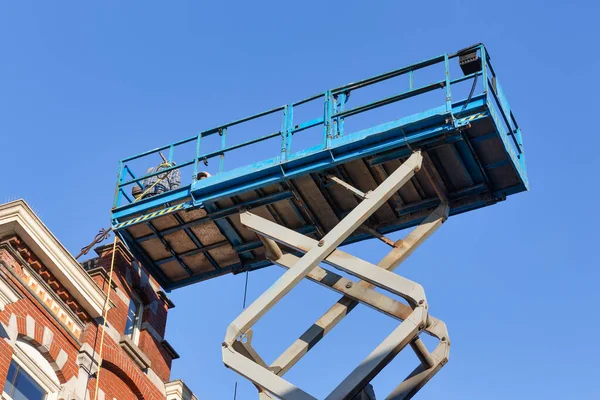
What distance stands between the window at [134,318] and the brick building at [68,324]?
2 cm

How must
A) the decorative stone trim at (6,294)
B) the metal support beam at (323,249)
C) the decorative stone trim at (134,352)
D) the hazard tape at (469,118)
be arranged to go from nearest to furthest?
the metal support beam at (323,249), the hazard tape at (469,118), the decorative stone trim at (6,294), the decorative stone trim at (134,352)

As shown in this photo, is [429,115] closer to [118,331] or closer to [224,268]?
[224,268]

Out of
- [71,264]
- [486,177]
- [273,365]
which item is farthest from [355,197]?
[71,264]

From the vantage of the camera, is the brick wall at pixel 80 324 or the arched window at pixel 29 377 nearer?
the arched window at pixel 29 377

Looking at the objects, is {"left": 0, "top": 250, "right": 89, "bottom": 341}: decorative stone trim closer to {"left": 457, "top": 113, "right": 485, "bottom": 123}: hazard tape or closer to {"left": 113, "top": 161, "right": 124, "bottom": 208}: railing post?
{"left": 113, "top": 161, "right": 124, "bottom": 208}: railing post

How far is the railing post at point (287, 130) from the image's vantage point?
20.1 metres

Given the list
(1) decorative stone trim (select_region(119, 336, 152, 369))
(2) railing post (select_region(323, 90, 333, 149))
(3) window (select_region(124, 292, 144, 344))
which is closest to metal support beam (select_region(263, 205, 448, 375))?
(2) railing post (select_region(323, 90, 333, 149))

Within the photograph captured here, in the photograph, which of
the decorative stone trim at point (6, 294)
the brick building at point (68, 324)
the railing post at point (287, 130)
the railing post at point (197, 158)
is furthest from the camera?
the railing post at point (197, 158)

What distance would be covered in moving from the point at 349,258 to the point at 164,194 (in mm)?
4822

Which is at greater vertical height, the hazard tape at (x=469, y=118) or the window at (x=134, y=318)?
the window at (x=134, y=318)

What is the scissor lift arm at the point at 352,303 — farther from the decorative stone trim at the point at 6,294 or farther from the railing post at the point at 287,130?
the decorative stone trim at the point at 6,294

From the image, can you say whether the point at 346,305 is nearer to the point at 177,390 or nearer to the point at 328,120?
the point at 328,120

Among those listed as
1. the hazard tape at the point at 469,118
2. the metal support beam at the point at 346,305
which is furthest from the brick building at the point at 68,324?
the hazard tape at the point at 469,118

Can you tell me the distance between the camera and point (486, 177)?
A: 1981cm
